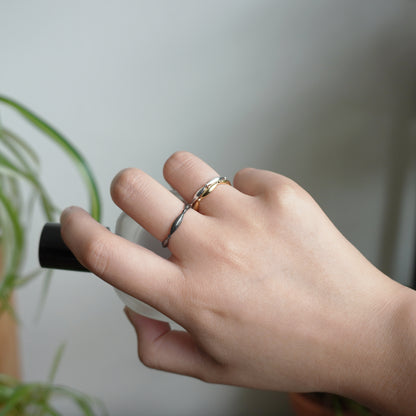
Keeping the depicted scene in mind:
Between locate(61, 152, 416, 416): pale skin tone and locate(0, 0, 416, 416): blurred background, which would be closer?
locate(61, 152, 416, 416): pale skin tone

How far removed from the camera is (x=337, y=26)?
2.64 feet

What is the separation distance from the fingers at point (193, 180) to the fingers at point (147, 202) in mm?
20

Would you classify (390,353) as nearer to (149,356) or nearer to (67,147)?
(149,356)

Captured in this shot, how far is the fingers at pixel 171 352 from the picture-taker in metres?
0.40

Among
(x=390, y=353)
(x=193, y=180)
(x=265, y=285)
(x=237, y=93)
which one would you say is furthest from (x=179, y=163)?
(x=237, y=93)

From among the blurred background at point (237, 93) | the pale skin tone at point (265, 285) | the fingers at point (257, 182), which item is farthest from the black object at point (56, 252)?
the blurred background at point (237, 93)

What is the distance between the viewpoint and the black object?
0.39 metres

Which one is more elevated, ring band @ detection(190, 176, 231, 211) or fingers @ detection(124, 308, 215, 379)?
ring band @ detection(190, 176, 231, 211)

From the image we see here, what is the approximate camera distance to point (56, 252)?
0.39 meters

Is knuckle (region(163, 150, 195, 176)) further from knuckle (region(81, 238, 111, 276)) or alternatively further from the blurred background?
the blurred background

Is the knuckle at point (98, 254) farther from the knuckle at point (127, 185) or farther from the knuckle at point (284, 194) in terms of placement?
the knuckle at point (284, 194)

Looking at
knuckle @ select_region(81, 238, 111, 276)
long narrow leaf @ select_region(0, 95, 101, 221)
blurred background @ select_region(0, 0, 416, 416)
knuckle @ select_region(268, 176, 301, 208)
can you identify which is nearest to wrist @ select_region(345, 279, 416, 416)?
knuckle @ select_region(268, 176, 301, 208)

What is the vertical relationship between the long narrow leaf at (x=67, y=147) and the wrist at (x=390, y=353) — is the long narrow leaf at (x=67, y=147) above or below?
above

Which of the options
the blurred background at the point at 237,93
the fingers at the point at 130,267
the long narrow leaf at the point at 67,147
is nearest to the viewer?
the fingers at the point at 130,267
